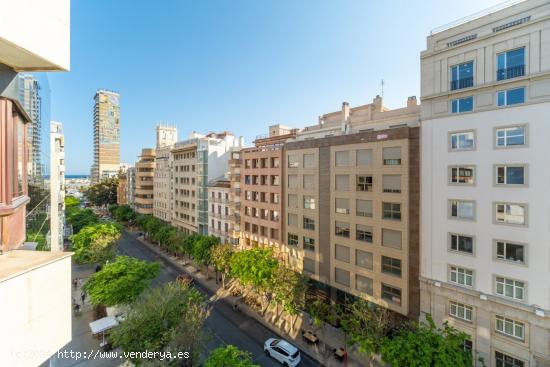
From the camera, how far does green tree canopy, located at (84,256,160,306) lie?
25.7 meters

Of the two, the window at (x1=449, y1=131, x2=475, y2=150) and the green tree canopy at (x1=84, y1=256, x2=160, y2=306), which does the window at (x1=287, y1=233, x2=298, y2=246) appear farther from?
the window at (x1=449, y1=131, x2=475, y2=150)

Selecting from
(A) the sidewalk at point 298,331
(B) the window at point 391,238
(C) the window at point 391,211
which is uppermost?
(C) the window at point 391,211

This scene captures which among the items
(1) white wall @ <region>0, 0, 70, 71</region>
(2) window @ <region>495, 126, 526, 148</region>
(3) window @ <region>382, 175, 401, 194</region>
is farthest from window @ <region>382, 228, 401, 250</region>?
(1) white wall @ <region>0, 0, 70, 71</region>

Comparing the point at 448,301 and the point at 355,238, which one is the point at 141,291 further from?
the point at 448,301

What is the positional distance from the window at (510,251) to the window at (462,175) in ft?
18.5

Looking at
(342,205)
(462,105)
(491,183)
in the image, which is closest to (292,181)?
(342,205)

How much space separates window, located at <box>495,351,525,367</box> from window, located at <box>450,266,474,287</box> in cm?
571

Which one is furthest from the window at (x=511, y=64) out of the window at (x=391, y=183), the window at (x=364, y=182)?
the window at (x=364, y=182)

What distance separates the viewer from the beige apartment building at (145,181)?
8119cm

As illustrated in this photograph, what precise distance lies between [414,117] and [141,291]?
38840mm

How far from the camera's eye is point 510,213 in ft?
68.7

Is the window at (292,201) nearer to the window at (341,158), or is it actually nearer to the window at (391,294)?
the window at (341,158)

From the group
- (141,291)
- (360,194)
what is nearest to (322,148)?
(360,194)

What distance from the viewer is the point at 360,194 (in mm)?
30328
